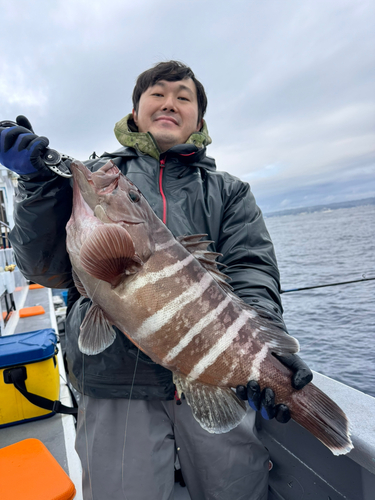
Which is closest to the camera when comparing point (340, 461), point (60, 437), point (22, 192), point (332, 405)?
point (332, 405)

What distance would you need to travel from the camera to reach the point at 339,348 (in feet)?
25.0

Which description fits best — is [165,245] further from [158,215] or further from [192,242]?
[158,215]

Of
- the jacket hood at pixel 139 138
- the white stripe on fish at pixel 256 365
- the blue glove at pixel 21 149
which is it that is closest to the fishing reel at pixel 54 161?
the blue glove at pixel 21 149

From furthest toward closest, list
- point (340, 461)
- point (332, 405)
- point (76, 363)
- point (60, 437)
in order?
point (60, 437) < point (340, 461) < point (76, 363) < point (332, 405)

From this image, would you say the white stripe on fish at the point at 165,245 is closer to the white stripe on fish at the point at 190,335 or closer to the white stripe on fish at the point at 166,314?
the white stripe on fish at the point at 166,314

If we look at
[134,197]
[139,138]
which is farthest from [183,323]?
[139,138]

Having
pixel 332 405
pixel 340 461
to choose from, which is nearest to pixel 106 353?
pixel 332 405

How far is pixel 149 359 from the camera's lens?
6.93ft

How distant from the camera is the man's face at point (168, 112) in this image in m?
2.65

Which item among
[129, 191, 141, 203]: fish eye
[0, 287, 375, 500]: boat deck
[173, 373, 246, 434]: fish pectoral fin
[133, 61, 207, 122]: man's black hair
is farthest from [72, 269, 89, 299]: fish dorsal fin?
[0, 287, 375, 500]: boat deck

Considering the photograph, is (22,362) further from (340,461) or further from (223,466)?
(340,461)

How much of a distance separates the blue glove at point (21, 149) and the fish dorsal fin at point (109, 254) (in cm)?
51

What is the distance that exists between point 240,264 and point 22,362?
9.11 ft

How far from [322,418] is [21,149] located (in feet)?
7.24
